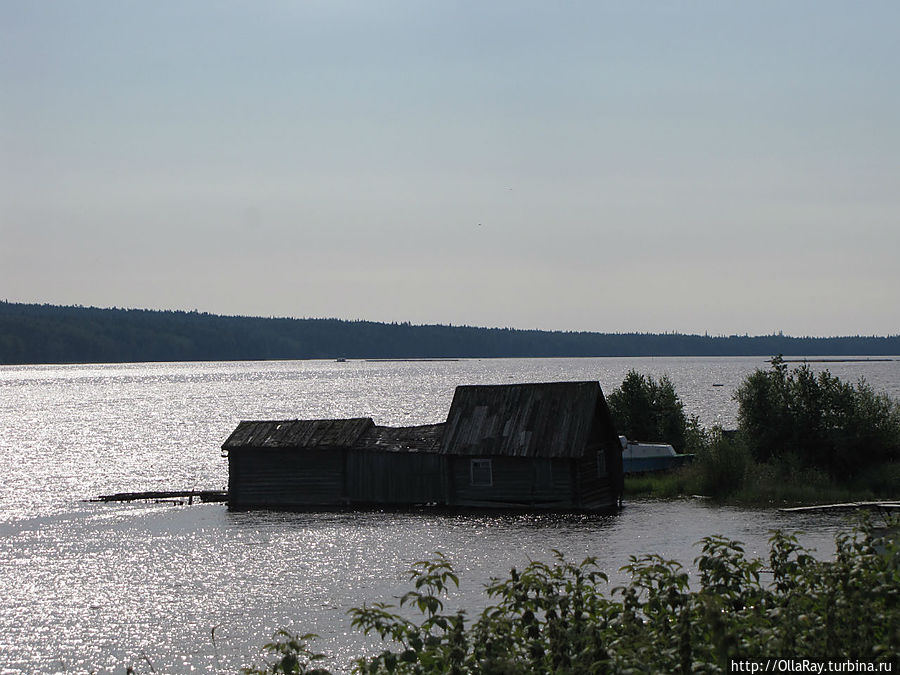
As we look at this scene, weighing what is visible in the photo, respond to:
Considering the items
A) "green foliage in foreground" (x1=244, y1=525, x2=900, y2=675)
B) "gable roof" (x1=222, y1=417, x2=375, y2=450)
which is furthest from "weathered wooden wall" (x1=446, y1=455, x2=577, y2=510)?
"green foliage in foreground" (x1=244, y1=525, x2=900, y2=675)

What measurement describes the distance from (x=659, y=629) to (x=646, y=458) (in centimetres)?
4904

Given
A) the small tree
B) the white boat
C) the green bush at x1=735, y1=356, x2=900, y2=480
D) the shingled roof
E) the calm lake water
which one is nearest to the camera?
the calm lake water

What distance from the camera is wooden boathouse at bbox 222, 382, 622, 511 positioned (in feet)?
145

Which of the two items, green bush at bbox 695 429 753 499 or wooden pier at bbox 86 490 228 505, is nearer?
green bush at bbox 695 429 753 499

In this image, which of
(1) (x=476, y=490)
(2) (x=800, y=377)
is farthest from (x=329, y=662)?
(2) (x=800, y=377)

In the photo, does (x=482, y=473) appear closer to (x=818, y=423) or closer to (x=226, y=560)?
(x=226, y=560)

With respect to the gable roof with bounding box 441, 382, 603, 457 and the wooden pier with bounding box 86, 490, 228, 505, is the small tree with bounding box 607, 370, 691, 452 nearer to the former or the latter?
the gable roof with bounding box 441, 382, 603, 457

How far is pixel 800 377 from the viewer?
49.8 metres

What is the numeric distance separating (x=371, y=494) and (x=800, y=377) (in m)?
23.3

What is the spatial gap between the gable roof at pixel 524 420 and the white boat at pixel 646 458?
11.0 metres

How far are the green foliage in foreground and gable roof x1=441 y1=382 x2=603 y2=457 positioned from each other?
34592mm

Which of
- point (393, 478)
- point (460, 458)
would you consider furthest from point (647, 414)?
point (393, 478)

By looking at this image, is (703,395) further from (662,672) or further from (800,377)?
(662,672)

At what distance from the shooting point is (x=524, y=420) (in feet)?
149
